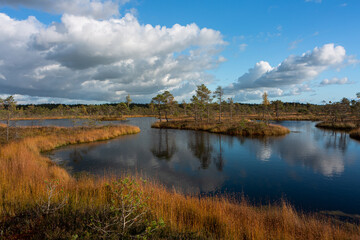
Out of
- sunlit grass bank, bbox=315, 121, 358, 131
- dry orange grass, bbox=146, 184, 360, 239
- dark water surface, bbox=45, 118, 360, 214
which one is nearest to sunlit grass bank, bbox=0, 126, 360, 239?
dry orange grass, bbox=146, 184, 360, 239

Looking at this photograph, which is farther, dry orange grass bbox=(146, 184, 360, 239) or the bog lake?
the bog lake

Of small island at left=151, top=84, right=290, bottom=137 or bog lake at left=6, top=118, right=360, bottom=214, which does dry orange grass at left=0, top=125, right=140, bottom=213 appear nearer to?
bog lake at left=6, top=118, right=360, bottom=214

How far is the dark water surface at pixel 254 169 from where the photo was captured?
35.0ft

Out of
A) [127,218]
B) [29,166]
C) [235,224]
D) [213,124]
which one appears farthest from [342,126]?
[29,166]

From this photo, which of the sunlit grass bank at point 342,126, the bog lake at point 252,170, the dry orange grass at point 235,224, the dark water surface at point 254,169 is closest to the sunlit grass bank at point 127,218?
the dry orange grass at point 235,224

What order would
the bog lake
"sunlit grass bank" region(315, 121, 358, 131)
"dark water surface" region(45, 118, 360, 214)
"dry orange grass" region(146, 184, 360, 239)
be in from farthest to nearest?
"sunlit grass bank" region(315, 121, 358, 131) < "dark water surface" region(45, 118, 360, 214) < the bog lake < "dry orange grass" region(146, 184, 360, 239)

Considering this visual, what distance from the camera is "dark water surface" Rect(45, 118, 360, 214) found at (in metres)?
10.7

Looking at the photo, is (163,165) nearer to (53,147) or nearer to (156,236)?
(156,236)

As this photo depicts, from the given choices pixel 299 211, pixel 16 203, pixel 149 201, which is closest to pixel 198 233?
pixel 149 201

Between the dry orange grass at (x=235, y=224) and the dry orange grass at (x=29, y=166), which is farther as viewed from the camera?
the dry orange grass at (x=29, y=166)

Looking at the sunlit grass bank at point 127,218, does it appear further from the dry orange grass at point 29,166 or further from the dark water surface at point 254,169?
the dark water surface at point 254,169

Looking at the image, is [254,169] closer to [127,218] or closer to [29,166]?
[127,218]

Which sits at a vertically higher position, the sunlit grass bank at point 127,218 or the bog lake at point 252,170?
the sunlit grass bank at point 127,218

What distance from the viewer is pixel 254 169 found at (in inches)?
601
